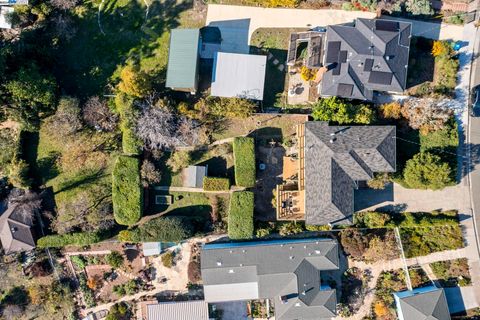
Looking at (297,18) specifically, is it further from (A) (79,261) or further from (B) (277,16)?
(A) (79,261)

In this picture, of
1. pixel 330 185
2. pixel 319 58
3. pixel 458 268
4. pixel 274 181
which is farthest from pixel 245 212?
pixel 458 268

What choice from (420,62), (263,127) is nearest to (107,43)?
(263,127)

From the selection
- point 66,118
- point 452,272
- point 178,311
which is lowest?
point 178,311

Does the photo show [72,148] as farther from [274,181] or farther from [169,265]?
[274,181]

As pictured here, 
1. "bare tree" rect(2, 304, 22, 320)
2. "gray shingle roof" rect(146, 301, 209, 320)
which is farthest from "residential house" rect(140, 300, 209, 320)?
"bare tree" rect(2, 304, 22, 320)

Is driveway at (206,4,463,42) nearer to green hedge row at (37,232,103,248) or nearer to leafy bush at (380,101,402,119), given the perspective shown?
leafy bush at (380,101,402,119)

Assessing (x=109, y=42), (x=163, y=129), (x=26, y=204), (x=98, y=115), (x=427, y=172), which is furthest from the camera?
(x=109, y=42)

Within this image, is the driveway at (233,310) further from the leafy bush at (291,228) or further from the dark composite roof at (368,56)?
the dark composite roof at (368,56)

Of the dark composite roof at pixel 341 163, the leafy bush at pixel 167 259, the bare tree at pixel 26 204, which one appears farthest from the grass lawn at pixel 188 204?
the bare tree at pixel 26 204
